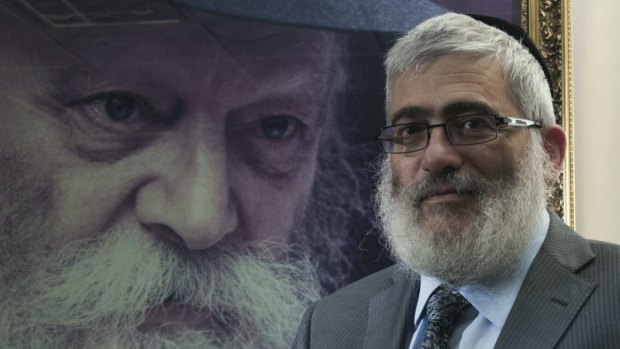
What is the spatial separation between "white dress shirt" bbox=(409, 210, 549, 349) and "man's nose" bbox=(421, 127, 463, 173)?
0.21m

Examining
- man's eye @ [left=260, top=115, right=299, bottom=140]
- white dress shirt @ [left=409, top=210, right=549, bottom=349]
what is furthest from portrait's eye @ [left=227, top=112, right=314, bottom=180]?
white dress shirt @ [left=409, top=210, right=549, bottom=349]

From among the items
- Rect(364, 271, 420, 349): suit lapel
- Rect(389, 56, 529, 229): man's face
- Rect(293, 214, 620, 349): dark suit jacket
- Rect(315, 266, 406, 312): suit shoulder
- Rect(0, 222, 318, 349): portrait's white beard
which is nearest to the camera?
Rect(293, 214, 620, 349): dark suit jacket

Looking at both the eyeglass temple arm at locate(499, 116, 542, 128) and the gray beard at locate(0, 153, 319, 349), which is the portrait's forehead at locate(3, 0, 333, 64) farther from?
the eyeglass temple arm at locate(499, 116, 542, 128)

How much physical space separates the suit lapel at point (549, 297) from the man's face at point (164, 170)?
0.91m

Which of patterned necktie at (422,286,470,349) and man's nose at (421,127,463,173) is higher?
man's nose at (421,127,463,173)

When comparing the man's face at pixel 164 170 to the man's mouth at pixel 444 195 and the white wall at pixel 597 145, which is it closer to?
the white wall at pixel 597 145

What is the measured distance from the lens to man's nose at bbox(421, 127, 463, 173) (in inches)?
47.6

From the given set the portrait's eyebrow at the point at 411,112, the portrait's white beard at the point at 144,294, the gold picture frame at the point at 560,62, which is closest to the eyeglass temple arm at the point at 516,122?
the portrait's eyebrow at the point at 411,112

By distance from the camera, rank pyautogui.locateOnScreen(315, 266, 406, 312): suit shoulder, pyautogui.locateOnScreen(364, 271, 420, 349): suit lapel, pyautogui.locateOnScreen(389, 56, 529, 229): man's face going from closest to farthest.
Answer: pyautogui.locateOnScreen(389, 56, 529, 229): man's face, pyautogui.locateOnScreen(364, 271, 420, 349): suit lapel, pyautogui.locateOnScreen(315, 266, 406, 312): suit shoulder

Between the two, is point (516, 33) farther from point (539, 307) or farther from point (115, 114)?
point (115, 114)

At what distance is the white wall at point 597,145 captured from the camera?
198 cm

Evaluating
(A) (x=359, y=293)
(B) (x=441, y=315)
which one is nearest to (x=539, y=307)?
(B) (x=441, y=315)

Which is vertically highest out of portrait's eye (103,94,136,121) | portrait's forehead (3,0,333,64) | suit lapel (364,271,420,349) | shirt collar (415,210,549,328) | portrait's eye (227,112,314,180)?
portrait's forehead (3,0,333,64)

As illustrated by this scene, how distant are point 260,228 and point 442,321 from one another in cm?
89
